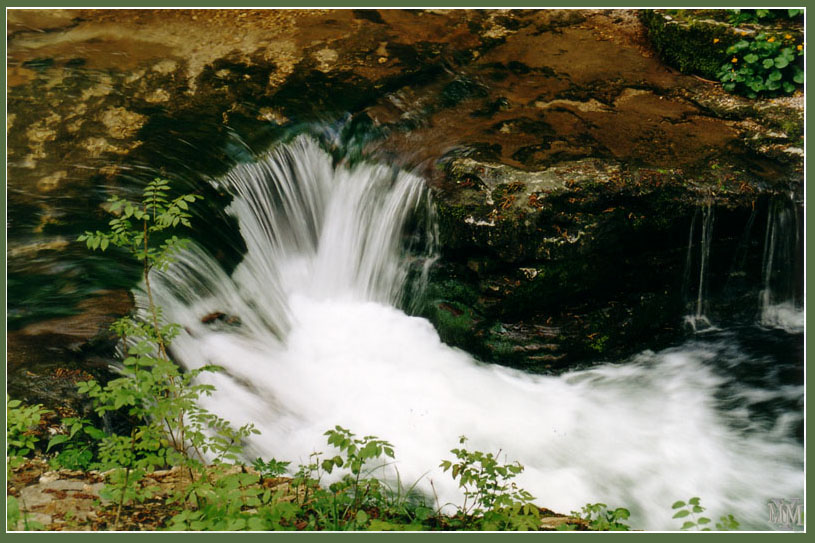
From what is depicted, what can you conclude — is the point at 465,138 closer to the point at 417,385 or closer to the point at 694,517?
the point at 417,385

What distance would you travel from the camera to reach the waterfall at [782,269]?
16.8 feet

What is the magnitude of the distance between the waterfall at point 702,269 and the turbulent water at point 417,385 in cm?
15

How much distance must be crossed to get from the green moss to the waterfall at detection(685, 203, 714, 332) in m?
2.21

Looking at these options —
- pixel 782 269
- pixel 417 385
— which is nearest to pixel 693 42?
pixel 782 269

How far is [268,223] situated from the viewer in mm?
5934

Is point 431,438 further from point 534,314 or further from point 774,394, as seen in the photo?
point 774,394

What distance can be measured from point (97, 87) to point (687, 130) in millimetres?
5840

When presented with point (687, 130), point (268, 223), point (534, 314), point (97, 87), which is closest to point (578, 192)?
point (534, 314)

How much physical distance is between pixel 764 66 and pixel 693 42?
79cm

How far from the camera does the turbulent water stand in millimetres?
4367

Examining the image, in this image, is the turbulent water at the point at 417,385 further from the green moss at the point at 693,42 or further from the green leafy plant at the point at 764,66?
the green moss at the point at 693,42

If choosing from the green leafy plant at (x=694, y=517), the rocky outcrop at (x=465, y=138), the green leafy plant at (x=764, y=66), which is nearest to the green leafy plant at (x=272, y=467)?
the rocky outcrop at (x=465, y=138)

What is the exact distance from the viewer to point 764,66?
19.9 feet

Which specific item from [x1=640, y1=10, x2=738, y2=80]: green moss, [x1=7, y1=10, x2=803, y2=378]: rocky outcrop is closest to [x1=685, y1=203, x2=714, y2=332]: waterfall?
[x1=7, y1=10, x2=803, y2=378]: rocky outcrop
